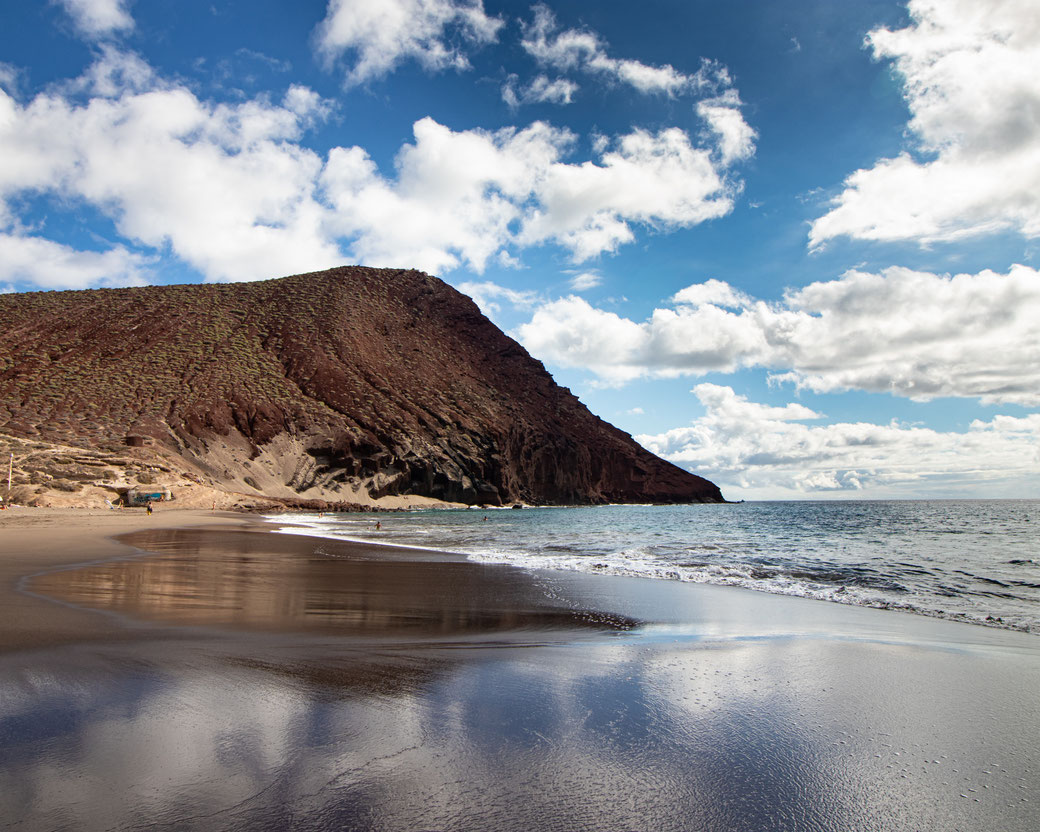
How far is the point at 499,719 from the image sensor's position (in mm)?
3502

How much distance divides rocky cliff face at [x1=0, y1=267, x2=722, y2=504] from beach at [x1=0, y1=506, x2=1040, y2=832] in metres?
50.5

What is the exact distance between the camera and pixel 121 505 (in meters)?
36.1

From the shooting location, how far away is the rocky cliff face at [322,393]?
56625mm

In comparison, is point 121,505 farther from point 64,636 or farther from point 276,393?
point 64,636

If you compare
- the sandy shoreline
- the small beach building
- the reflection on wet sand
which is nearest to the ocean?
the reflection on wet sand

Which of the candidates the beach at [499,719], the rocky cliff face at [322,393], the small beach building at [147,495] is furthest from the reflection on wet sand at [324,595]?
the rocky cliff face at [322,393]

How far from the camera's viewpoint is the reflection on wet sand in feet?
20.9

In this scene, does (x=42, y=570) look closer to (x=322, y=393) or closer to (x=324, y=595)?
(x=324, y=595)

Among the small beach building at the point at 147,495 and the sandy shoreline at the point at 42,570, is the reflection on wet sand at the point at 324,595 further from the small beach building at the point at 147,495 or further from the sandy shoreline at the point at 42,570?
the small beach building at the point at 147,495

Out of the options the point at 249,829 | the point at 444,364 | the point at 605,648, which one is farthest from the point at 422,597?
the point at 444,364

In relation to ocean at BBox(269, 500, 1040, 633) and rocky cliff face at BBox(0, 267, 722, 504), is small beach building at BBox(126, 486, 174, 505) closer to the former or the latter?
rocky cliff face at BBox(0, 267, 722, 504)

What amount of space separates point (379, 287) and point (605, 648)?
95.5 meters

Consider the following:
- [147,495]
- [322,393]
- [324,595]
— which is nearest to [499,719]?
[324,595]

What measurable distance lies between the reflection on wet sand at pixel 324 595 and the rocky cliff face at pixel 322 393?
43854 mm
